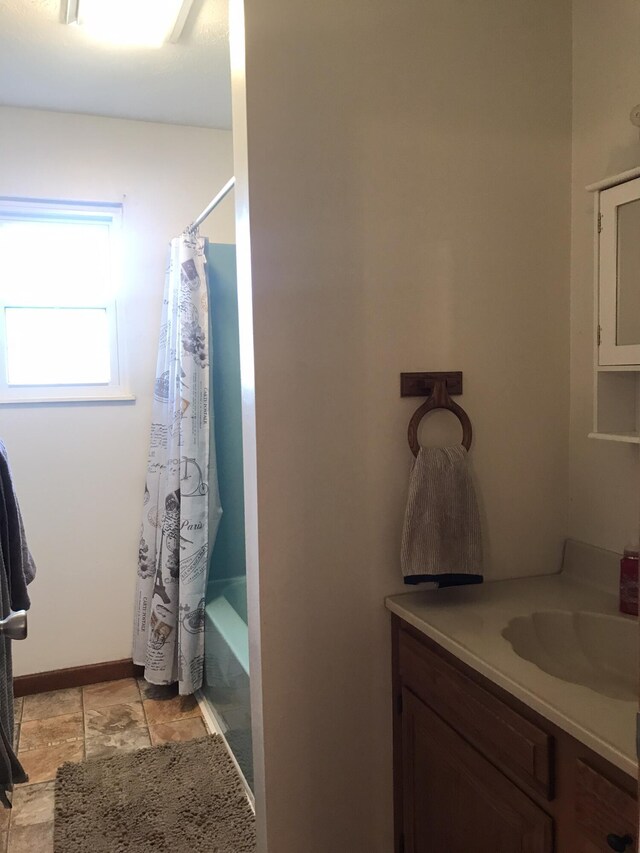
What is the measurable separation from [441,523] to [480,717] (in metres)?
0.44

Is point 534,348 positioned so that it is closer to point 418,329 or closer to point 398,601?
point 418,329

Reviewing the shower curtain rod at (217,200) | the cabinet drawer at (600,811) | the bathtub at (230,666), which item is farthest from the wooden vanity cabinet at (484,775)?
the shower curtain rod at (217,200)

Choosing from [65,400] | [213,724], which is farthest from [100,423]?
[213,724]

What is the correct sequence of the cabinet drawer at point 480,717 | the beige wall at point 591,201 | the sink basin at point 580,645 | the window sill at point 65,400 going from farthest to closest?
the window sill at point 65,400
the beige wall at point 591,201
the sink basin at point 580,645
the cabinet drawer at point 480,717

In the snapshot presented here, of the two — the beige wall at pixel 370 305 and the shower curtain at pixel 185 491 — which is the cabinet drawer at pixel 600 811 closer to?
the beige wall at pixel 370 305

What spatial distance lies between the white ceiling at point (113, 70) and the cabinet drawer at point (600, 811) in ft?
7.11

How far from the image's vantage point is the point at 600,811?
102 cm

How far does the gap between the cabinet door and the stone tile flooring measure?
1.15 m

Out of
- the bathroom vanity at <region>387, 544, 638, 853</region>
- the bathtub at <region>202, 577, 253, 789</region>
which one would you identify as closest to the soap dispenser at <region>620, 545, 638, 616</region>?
the bathroom vanity at <region>387, 544, 638, 853</region>

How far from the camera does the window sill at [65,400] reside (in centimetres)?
283

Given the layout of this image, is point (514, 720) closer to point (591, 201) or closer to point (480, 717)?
point (480, 717)

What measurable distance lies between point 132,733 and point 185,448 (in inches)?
43.4

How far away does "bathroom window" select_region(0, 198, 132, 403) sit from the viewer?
9.41 ft

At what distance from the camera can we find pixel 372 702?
64.6 inches
